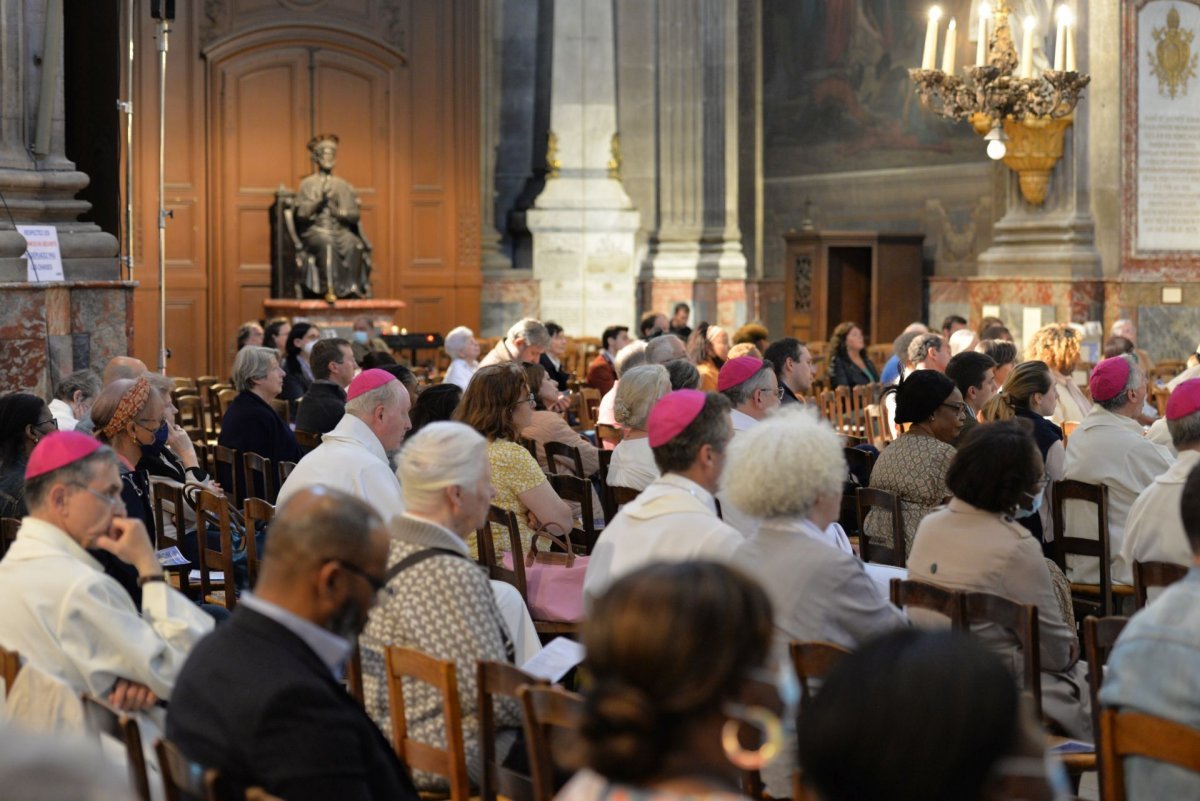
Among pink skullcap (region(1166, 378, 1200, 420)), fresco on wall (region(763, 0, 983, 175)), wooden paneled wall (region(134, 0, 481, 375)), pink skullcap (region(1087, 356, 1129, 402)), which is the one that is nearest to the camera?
pink skullcap (region(1166, 378, 1200, 420))

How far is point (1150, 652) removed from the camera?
3.23 metres

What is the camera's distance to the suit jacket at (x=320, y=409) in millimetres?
8469

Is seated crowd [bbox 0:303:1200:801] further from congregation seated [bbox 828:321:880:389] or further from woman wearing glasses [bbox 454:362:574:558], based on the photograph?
congregation seated [bbox 828:321:880:389]

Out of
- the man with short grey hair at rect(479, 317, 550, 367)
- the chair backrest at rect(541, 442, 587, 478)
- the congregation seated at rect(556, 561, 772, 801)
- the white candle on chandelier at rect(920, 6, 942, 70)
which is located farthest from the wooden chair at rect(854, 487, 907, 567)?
the white candle on chandelier at rect(920, 6, 942, 70)

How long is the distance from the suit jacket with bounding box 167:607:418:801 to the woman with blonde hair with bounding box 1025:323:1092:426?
6.92 meters

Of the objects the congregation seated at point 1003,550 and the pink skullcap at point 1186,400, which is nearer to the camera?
the congregation seated at point 1003,550

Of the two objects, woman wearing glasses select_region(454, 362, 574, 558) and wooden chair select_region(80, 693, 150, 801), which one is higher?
woman wearing glasses select_region(454, 362, 574, 558)

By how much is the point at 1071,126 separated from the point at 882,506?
11.2 metres

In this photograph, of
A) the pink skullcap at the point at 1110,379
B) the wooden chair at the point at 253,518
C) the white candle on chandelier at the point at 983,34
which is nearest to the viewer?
the wooden chair at the point at 253,518

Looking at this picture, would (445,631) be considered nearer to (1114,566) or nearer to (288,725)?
(288,725)

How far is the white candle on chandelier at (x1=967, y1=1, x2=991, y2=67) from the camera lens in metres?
14.9

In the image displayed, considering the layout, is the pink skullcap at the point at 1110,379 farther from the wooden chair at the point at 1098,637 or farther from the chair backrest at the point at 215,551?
the chair backrest at the point at 215,551

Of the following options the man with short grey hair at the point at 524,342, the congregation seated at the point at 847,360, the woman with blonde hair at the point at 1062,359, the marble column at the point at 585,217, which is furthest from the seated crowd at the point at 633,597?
the marble column at the point at 585,217

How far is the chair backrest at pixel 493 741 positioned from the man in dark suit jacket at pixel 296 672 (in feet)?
1.22
